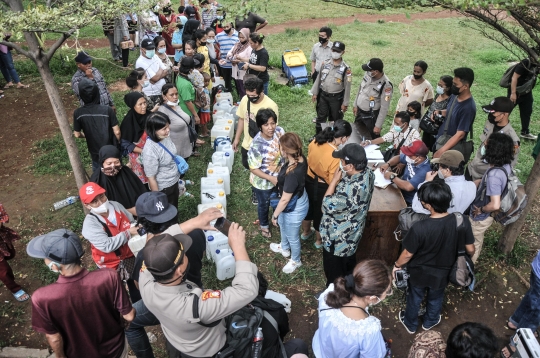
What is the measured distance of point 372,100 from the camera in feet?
21.4

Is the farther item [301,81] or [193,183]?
[301,81]

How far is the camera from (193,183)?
21.6 feet

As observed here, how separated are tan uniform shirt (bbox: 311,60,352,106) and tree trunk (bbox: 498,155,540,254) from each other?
3.20 metres

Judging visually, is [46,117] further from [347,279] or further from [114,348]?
[347,279]

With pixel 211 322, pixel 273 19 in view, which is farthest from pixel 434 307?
pixel 273 19

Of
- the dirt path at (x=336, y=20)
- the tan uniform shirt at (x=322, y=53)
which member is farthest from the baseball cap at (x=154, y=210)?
the dirt path at (x=336, y=20)

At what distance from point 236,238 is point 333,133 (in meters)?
2.19

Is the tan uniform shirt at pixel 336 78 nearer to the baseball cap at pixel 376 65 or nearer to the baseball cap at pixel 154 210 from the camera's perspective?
the baseball cap at pixel 376 65

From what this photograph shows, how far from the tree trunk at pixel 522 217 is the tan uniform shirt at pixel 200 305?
390cm

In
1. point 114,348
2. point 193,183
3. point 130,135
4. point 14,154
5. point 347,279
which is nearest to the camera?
point 347,279

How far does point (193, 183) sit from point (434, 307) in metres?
4.12

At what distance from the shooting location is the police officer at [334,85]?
679 centimetres

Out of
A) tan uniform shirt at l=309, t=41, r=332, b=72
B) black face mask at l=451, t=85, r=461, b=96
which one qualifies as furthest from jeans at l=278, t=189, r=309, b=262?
tan uniform shirt at l=309, t=41, r=332, b=72

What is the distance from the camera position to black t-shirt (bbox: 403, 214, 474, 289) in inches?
138
